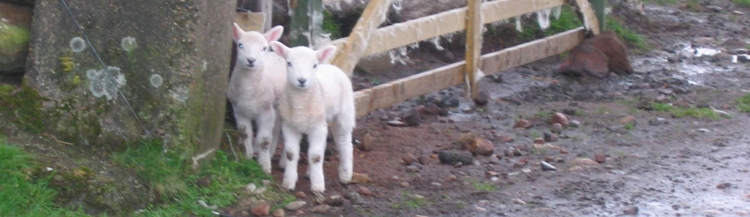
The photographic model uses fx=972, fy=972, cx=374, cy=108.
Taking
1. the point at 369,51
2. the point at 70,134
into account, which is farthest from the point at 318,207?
the point at 369,51

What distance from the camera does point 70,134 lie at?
18.6ft

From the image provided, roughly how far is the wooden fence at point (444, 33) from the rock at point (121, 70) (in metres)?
1.77

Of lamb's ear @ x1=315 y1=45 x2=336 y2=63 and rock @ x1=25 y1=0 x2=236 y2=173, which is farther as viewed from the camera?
lamb's ear @ x1=315 y1=45 x2=336 y2=63

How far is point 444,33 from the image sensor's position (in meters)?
8.73

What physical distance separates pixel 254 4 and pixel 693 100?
4614 millimetres

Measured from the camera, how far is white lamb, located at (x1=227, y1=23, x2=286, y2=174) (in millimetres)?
6090

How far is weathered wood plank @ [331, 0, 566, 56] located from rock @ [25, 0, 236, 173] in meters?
1.76

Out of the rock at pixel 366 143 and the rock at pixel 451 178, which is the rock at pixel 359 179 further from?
the rock at pixel 366 143

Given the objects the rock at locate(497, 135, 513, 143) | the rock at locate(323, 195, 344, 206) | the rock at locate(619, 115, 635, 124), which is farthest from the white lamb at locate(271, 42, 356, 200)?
the rock at locate(619, 115, 635, 124)

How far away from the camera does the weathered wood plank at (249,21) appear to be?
21.9ft

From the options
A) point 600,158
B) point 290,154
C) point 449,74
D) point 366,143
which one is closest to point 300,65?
point 290,154

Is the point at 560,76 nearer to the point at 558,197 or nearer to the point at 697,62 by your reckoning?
the point at 697,62

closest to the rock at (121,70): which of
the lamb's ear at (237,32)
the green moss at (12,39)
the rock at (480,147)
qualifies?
the green moss at (12,39)

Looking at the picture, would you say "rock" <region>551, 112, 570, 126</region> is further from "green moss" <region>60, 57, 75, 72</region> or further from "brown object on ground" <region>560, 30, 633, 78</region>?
"green moss" <region>60, 57, 75, 72</region>
